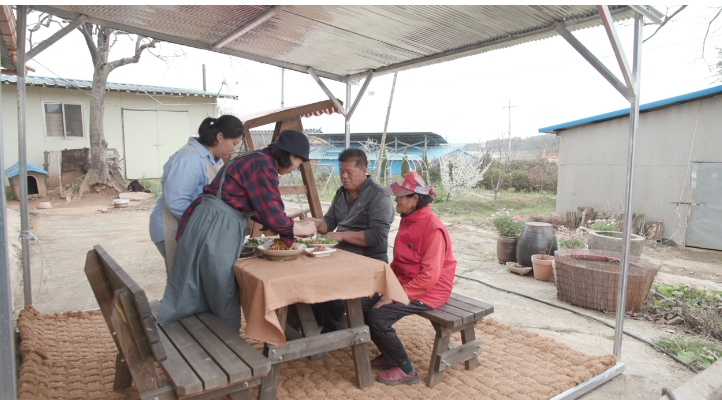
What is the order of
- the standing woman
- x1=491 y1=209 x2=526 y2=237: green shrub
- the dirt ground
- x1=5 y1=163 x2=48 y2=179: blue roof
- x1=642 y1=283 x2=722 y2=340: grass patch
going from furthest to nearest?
x1=5 y1=163 x2=48 y2=179: blue roof → x1=491 y1=209 x2=526 y2=237: green shrub → x1=642 y1=283 x2=722 y2=340: grass patch → the dirt ground → the standing woman

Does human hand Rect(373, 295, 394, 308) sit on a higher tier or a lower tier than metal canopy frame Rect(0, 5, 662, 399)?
lower

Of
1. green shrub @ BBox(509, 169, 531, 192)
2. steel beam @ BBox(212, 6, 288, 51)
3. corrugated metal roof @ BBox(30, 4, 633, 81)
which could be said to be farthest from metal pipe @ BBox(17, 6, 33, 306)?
green shrub @ BBox(509, 169, 531, 192)

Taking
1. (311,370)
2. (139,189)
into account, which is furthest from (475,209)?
(311,370)

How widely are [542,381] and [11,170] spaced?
1520 centimetres

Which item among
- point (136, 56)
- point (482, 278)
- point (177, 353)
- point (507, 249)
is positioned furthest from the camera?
point (136, 56)

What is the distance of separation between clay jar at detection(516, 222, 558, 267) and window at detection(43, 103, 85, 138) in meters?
14.6

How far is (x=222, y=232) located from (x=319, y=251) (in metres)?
0.64

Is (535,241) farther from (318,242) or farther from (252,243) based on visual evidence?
(252,243)

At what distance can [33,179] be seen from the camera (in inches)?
540

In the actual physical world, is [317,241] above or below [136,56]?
below

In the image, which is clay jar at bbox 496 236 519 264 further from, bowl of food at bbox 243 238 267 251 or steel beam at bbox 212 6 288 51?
steel beam at bbox 212 6 288 51

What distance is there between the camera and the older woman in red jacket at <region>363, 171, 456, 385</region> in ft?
10.1

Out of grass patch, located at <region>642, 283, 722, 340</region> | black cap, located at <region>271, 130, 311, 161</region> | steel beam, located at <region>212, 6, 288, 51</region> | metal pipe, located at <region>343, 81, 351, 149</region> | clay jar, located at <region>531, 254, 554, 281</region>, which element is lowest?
grass patch, located at <region>642, 283, 722, 340</region>

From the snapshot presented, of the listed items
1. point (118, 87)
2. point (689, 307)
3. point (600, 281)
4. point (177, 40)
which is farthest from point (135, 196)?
point (689, 307)
